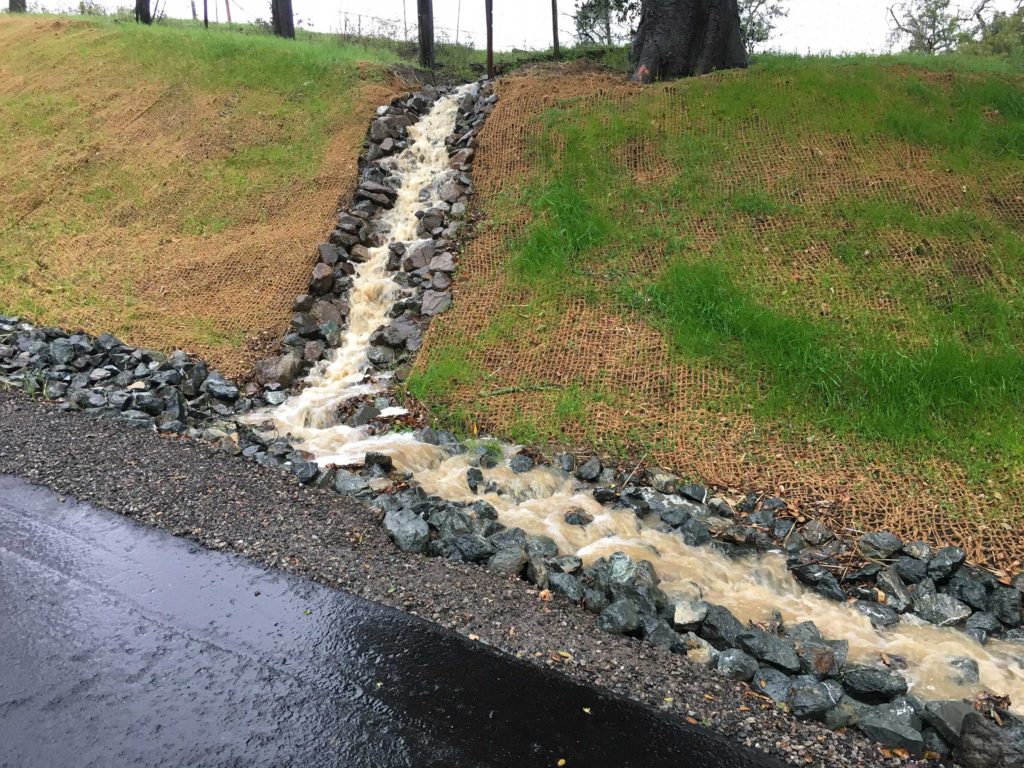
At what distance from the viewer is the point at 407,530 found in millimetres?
4672

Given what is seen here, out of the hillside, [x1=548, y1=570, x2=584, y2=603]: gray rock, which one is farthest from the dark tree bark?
[x1=548, y1=570, x2=584, y2=603]: gray rock

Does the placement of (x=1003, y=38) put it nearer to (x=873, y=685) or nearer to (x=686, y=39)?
(x=686, y=39)

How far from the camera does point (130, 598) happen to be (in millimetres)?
3793

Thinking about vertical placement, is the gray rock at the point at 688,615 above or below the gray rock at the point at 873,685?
above

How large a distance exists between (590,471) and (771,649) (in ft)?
7.20

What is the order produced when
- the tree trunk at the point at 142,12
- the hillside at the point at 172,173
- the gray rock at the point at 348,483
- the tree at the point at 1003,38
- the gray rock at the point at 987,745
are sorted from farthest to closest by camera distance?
the tree at the point at 1003,38 → the tree trunk at the point at 142,12 → the hillside at the point at 172,173 → the gray rock at the point at 348,483 → the gray rock at the point at 987,745

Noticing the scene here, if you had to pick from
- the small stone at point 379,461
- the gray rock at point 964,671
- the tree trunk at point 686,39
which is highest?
the tree trunk at point 686,39

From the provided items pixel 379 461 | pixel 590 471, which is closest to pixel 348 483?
pixel 379 461

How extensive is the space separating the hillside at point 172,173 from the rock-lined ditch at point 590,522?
501 millimetres

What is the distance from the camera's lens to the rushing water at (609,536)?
13.4ft

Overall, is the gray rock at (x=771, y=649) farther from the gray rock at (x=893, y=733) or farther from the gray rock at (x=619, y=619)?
the gray rock at (x=619, y=619)

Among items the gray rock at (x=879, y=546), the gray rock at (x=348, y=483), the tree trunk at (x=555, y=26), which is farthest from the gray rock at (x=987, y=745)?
the tree trunk at (x=555, y=26)

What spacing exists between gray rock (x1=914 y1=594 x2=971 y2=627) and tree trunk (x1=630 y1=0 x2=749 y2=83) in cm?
898

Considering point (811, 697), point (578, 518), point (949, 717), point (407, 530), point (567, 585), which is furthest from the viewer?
point (578, 518)
